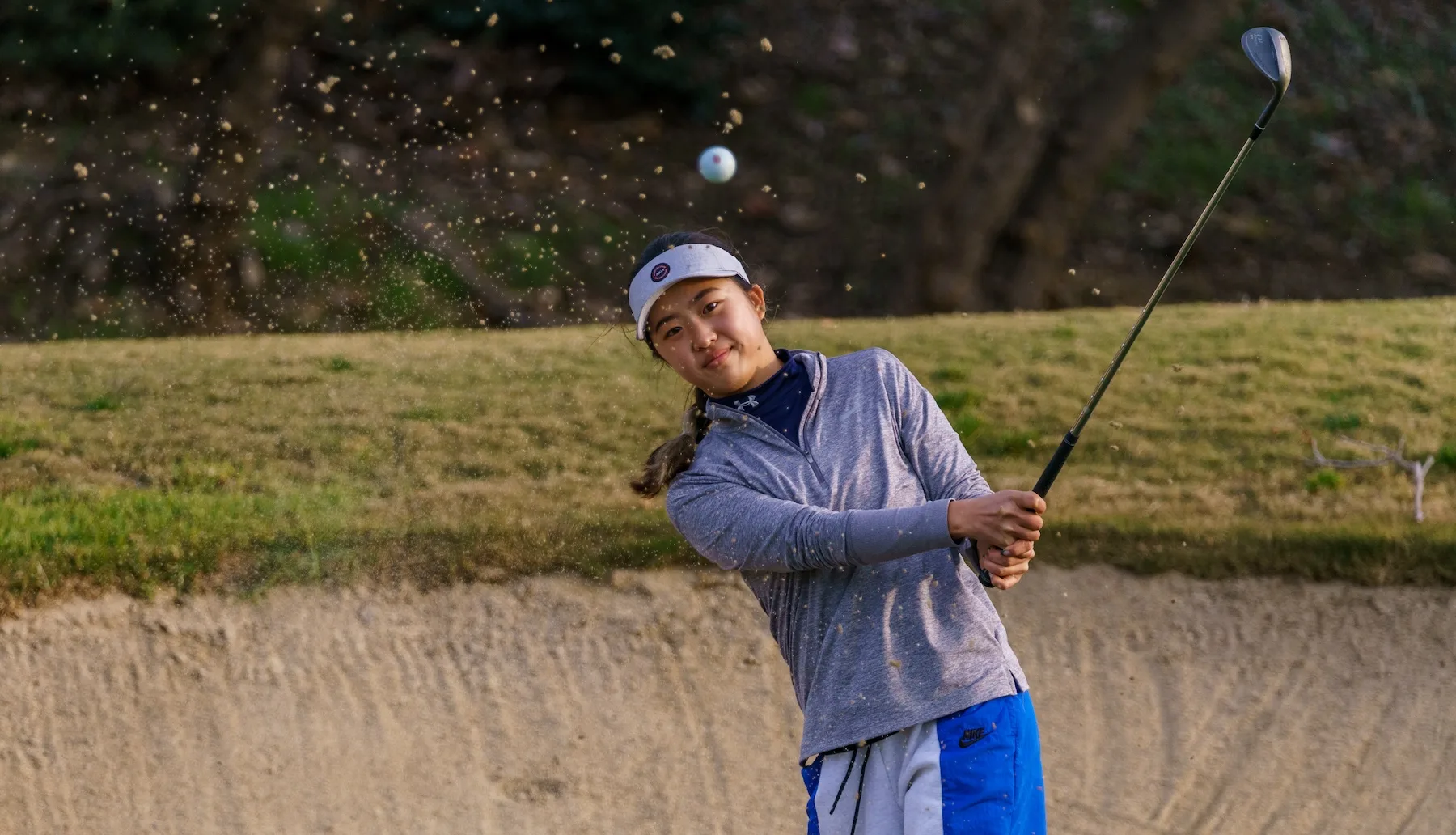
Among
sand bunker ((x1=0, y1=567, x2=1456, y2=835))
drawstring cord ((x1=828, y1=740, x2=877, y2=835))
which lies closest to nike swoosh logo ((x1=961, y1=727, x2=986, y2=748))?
drawstring cord ((x1=828, y1=740, x2=877, y2=835))

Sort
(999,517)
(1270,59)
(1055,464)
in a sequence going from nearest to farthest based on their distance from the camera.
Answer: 1. (999,517)
2. (1270,59)
3. (1055,464)

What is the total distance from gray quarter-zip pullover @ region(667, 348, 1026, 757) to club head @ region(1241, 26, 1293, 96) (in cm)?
82

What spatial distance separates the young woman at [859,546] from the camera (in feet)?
9.22

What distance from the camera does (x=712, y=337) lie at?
3051mm

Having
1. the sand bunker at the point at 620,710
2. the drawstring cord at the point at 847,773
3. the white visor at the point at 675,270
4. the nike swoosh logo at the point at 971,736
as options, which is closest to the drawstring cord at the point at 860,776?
the drawstring cord at the point at 847,773

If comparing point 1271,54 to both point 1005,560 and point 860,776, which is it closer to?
point 1005,560

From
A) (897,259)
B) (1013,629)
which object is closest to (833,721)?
(1013,629)

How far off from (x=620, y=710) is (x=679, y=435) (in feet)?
8.43

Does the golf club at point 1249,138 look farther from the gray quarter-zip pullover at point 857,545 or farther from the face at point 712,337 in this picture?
the face at point 712,337

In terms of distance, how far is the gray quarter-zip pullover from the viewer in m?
2.83

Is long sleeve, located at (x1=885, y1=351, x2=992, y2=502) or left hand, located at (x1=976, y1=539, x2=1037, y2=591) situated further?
long sleeve, located at (x1=885, y1=351, x2=992, y2=502)

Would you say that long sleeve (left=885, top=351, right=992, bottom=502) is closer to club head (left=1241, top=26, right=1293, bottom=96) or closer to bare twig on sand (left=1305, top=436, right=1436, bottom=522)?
club head (left=1241, top=26, right=1293, bottom=96)

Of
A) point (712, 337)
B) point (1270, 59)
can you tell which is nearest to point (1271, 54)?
point (1270, 59)

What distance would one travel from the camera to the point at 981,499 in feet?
8.94
